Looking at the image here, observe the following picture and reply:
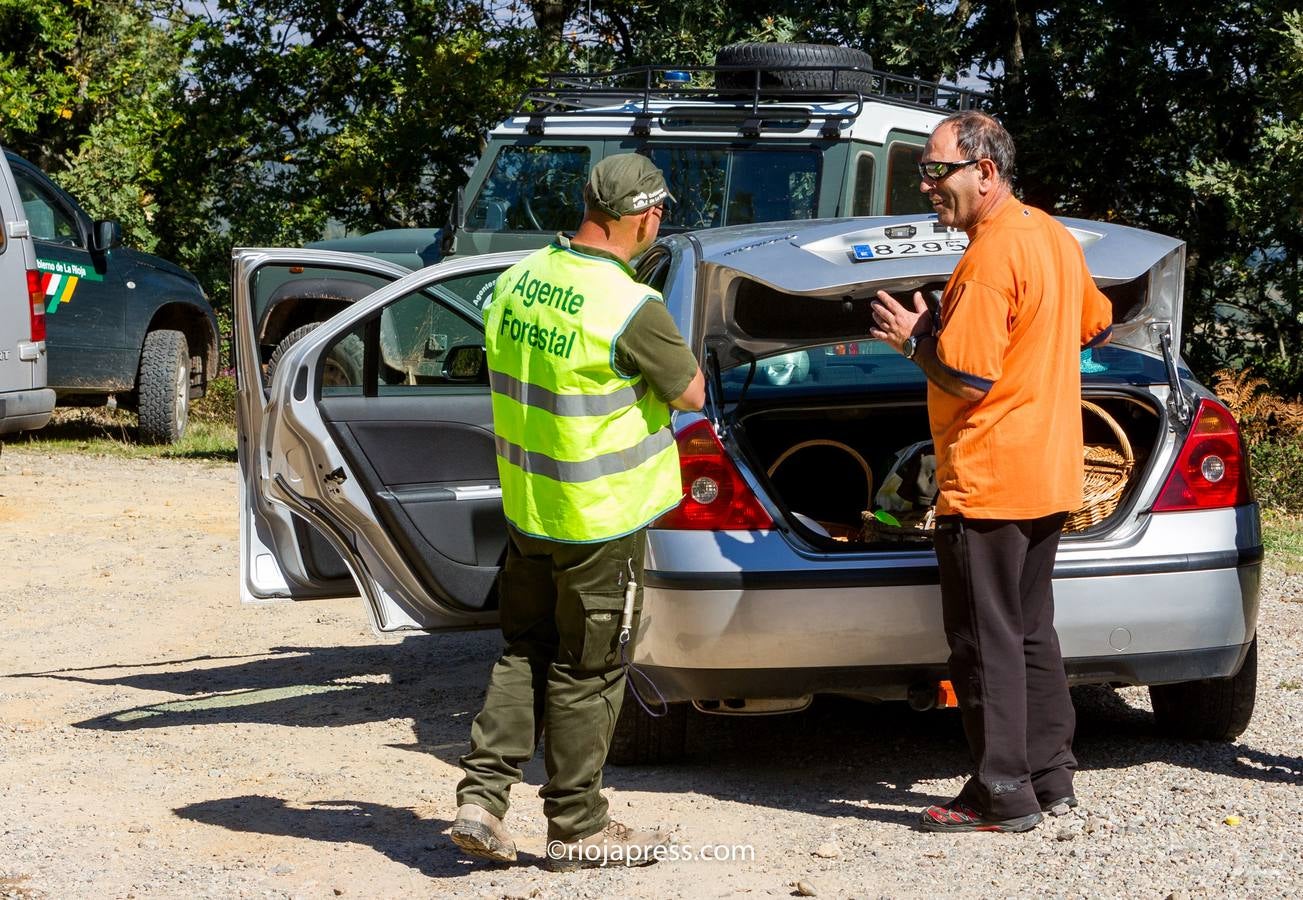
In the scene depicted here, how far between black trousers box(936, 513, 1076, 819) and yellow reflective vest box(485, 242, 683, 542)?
0.79 metres

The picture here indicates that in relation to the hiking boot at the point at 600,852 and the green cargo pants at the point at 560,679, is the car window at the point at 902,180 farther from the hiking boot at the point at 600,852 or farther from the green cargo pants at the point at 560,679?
the hiking boot at the point at 600,852

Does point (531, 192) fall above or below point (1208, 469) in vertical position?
above

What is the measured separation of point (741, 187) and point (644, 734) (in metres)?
4.56

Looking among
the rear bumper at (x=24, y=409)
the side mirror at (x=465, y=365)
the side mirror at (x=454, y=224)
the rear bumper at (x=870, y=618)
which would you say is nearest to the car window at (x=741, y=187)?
the side mirror at (x=454, y=224)

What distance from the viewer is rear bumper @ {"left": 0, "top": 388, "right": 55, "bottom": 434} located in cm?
959

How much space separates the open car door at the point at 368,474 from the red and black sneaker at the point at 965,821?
1608 millimetres

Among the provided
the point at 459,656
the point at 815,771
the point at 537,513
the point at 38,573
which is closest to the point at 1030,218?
the point at 537,513

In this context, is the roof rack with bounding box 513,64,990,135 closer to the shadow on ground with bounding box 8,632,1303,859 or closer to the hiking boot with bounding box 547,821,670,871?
the shadow on ground with bounding box 8,632,1303,859

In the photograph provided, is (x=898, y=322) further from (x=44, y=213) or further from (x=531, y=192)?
(x=44, y=213)

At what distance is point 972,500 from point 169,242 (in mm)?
14316

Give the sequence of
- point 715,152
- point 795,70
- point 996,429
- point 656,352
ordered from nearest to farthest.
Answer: point 656,352
point 996,429
point 715,152
point 795,70

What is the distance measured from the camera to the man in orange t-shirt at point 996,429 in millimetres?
4055

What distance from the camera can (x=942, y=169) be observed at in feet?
13.6

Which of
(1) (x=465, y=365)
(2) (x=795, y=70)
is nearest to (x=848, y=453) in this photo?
(1) (x=465, y=365)
